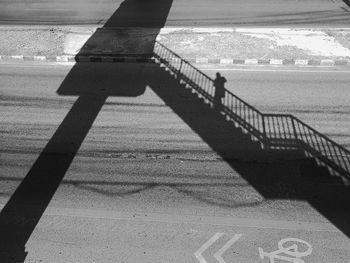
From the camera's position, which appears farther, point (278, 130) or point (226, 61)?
point (226, 61)

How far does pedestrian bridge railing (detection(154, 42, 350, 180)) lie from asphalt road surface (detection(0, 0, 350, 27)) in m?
5.27

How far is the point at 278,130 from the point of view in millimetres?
9625

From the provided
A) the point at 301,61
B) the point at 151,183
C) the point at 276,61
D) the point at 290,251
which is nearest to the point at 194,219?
the point at 151,183

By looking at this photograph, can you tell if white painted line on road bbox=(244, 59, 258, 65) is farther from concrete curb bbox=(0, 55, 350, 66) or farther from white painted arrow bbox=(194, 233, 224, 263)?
white painted arrow bbox=(194, 233, 224, 263)

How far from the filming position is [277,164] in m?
8.65

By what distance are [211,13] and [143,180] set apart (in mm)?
10644

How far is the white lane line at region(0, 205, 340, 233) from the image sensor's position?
7.18m

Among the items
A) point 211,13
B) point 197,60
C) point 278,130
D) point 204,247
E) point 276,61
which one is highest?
point 211,13

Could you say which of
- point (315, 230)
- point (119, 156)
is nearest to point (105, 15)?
point (119, 156)

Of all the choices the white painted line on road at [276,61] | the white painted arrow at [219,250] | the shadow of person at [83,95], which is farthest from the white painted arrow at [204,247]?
the white painted line on road at [276,61]

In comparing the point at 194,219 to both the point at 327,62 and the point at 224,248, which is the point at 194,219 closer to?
the point at 224,248

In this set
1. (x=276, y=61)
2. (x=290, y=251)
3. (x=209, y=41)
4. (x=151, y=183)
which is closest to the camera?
(x=290, y=251)

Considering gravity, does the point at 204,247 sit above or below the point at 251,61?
below

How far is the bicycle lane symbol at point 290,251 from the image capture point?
6.63m
